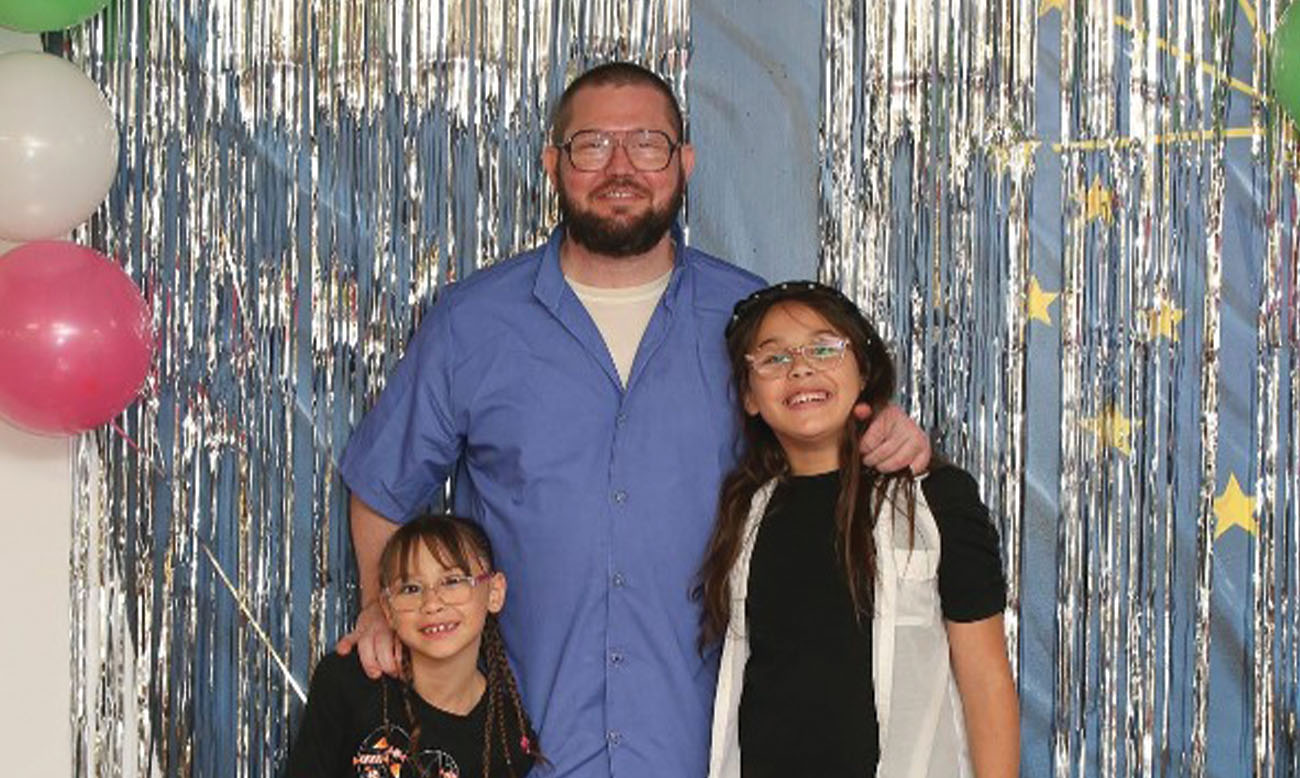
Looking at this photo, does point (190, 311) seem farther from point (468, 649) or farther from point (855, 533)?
point (855, 533)

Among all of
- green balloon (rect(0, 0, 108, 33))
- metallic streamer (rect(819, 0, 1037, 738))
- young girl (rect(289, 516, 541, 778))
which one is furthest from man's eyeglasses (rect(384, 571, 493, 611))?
green balloon (rect(0, 0, 108, 33))

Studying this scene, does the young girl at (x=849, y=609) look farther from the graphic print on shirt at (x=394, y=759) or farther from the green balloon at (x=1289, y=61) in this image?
the green balloon at (x=1289, y=61)

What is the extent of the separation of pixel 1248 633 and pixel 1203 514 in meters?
0.20

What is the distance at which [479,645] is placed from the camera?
2570mm

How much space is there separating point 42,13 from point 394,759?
1.20 meters

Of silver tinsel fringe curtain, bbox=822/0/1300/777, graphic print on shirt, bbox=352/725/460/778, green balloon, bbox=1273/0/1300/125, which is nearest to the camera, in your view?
graphic print on shirt, bbox=352/725/460/778

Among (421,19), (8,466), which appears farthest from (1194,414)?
(8,466)

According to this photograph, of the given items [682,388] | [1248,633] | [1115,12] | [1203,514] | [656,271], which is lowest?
[1248,633]

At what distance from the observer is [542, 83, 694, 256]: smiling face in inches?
101

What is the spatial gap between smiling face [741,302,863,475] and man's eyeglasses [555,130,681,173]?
33cm

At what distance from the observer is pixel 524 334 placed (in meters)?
2.61

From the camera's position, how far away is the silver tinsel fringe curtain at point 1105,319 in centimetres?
279

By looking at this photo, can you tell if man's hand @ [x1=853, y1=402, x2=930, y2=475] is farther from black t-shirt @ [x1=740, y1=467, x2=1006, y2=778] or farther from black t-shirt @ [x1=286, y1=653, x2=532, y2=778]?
black t-shirt @ [x1=286, y1=653, x2=532, y2=778]

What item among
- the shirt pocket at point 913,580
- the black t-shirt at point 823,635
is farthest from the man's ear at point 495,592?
the shirt pocket at point 913,580
